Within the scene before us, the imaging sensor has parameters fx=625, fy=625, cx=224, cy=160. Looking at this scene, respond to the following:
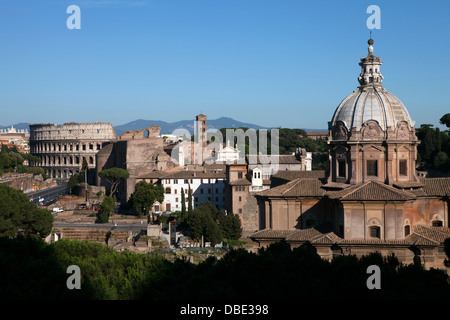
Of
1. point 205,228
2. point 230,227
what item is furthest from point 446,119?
point 205,228

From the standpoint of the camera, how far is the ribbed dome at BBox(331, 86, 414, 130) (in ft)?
79.9

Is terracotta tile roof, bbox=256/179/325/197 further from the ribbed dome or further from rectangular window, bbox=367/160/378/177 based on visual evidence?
the ribbed dome

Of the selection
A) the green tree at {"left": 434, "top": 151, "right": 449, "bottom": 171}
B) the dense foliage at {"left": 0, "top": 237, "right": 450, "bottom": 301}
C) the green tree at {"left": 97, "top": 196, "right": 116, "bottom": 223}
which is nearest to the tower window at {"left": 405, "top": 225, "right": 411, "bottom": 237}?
the dense foliage at {"left": 0, "top": 237, "right": 450, "bottom": 301}

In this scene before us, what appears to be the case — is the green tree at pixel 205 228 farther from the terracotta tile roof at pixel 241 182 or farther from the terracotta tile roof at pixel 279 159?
the terracotta tile roof at pixel 279 159

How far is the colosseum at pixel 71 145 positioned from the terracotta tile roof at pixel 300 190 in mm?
76634

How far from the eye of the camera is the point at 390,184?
78.7ft

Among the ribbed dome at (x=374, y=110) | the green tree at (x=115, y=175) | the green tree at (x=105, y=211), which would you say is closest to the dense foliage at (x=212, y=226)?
the green tree at (x=105, y=211)

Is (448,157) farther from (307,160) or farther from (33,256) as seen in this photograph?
(33,256)

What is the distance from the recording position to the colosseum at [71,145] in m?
102

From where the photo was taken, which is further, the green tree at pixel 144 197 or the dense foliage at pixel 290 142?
the dense foliage at pixel 290 142

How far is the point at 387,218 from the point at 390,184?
6.49 ft

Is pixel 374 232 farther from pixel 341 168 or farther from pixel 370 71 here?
pixel 370 71

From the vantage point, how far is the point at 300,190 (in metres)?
25.4

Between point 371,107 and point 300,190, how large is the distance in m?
4.34
